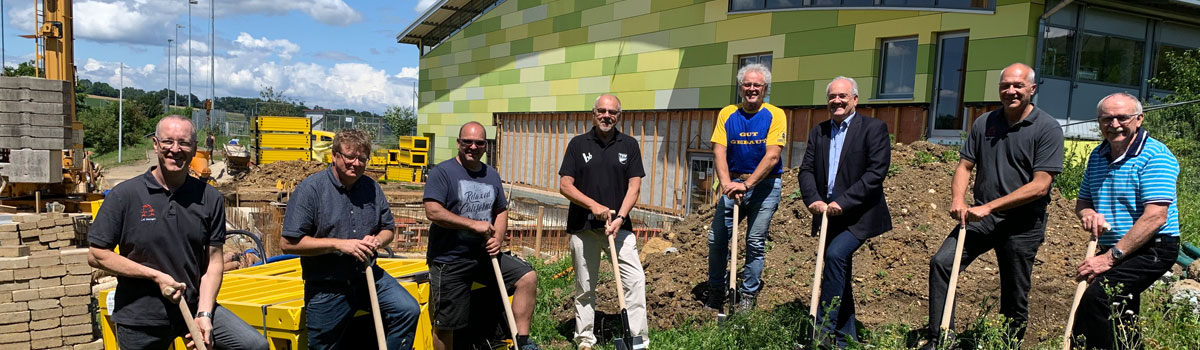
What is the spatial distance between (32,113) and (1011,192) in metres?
14.2

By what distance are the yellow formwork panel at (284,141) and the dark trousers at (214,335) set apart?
27696mm

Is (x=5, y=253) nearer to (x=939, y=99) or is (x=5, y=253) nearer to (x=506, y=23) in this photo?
(x=939, y=99)

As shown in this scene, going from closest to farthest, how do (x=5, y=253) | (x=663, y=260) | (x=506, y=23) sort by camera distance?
(x=5, y=253) → (x=663, y=260) → (x=506, y=23)

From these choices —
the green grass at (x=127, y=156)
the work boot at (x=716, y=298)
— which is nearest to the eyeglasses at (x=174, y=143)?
the work boot at (x=716, y=298)

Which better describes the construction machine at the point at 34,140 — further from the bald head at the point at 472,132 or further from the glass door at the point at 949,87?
the glass door at the point at 949,87

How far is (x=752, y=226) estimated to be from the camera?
5.23 metres

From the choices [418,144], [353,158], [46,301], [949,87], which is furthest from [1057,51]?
[418,144]

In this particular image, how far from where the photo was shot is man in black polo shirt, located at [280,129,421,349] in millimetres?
3990

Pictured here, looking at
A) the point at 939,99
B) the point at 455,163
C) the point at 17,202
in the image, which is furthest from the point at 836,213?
the point at 17,202

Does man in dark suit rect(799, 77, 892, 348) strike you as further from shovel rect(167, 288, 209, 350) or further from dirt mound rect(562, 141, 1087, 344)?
shovel rect(167, 288, 209, 350)

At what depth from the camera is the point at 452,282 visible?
467 centimetres

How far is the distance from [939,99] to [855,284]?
6837mm

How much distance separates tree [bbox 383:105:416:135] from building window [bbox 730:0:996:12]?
48316 mm

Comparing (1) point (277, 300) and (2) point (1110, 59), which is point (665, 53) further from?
(1) point (277, 300)
